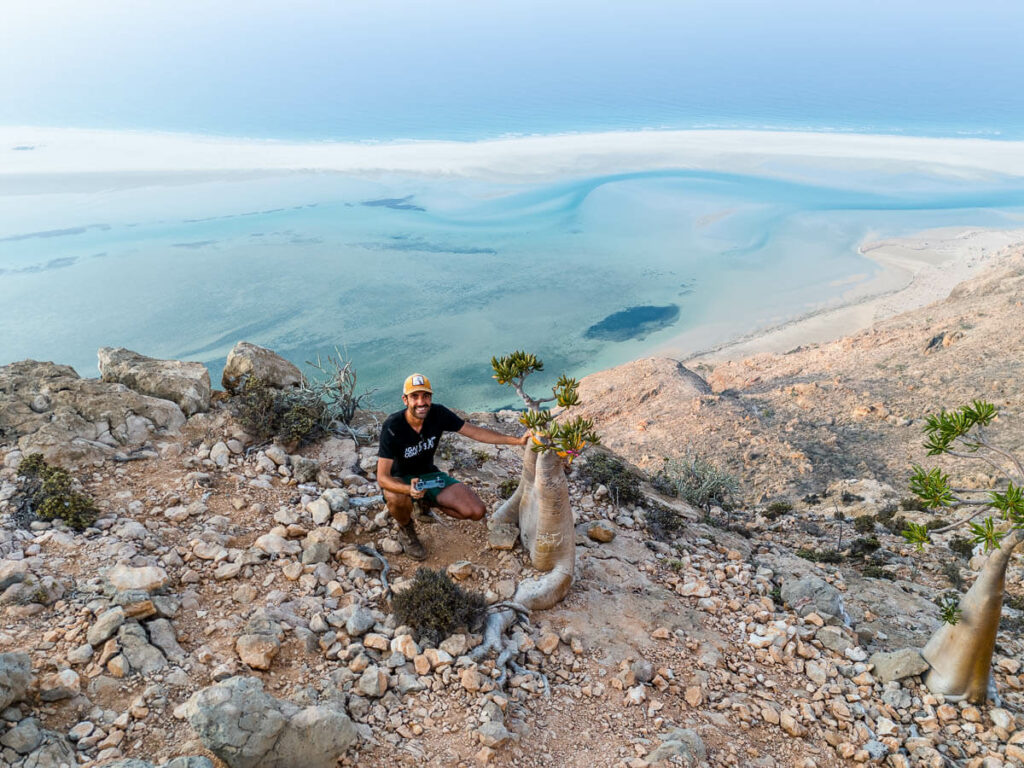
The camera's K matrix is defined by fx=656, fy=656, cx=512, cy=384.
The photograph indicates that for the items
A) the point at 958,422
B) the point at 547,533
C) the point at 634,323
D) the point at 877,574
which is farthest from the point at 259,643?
the point at 634,323

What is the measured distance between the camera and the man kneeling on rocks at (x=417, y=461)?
5.52 m

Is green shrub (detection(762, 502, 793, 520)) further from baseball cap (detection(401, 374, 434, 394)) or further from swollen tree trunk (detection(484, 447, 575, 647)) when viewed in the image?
baseball cap (detection(401, 374, 434, 394))

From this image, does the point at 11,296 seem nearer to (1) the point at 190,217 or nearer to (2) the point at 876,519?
(1) the point at 190,217

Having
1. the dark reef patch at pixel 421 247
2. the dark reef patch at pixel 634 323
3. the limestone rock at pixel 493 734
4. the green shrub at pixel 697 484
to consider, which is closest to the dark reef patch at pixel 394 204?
the dark reef patch at pixel 421 247

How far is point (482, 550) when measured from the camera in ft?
19.3

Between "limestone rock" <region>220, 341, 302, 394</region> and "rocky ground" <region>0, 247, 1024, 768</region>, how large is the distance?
0.34m

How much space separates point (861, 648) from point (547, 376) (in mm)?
21584

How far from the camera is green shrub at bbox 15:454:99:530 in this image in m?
5.43

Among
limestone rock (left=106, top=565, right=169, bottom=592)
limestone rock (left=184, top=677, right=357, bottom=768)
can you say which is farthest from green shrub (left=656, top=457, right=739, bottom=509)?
limestone rock (left=106, top=565, right=169, bottom=592)

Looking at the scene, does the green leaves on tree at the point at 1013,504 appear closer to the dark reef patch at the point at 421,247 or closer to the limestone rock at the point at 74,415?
the limestone rock at the point at 74,415

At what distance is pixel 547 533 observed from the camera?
18.1 feet

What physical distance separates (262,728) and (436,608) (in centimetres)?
147

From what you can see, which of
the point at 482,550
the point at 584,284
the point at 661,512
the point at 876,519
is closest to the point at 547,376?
the point at 584,284

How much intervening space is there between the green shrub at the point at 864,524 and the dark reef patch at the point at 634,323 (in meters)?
19.8
